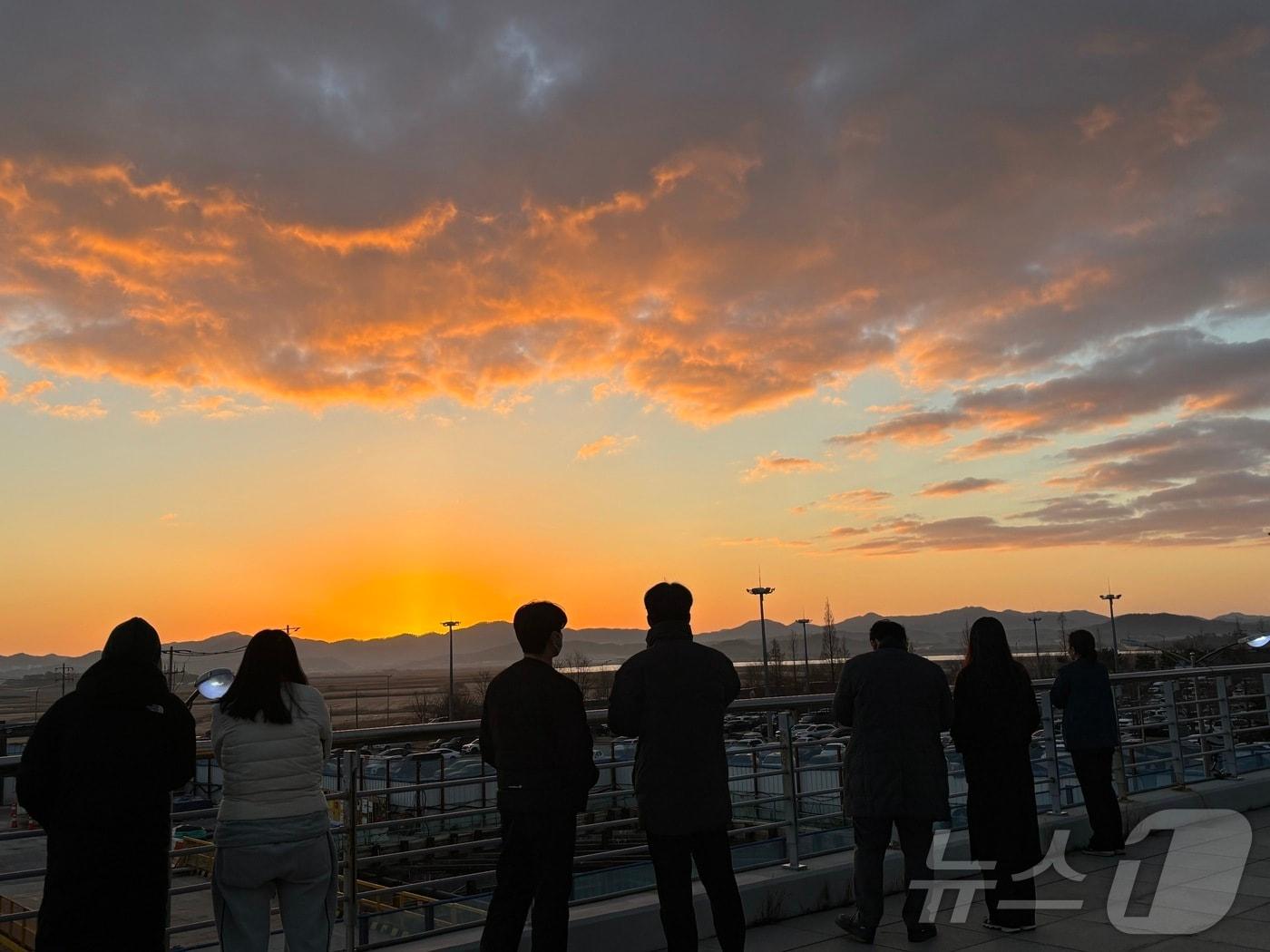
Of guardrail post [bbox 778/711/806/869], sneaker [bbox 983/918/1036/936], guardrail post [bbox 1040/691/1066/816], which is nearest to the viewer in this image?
sneaker [bbox 983/918/1036/936]

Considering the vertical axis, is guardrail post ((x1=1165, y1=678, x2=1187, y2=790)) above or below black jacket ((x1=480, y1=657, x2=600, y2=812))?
below

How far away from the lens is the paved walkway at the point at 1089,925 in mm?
5477

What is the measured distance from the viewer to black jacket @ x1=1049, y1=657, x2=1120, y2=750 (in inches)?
317

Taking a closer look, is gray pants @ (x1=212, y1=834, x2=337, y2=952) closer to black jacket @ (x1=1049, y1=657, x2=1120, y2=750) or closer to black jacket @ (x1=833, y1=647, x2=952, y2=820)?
black jacket @ (x1=833, y1=647, x2=952, y2=820)

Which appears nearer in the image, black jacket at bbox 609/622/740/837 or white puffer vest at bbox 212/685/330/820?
white puffer vest at bbox 212/685/330/820

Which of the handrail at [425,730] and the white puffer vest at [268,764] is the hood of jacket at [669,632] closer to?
the handrail at [425,730]

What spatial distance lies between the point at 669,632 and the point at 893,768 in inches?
66.9

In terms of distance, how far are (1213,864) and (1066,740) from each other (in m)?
1.30

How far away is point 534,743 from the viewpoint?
4.48 m

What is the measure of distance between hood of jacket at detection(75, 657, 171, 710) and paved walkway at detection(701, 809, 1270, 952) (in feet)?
11.2

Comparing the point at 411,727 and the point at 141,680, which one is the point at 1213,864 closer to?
the point at 411,727

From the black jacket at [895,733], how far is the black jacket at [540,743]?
6.21 feet

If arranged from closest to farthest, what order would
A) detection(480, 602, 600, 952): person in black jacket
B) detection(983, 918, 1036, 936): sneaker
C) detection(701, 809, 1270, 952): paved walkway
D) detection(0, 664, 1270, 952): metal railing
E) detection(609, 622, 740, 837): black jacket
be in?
detection(480, 602, 600, 952): person in black jacket
detection(609, 622, 740, 837): black jacket
detection(0, 664, 1270, 952): metal railing
detection(701, 809, 1270, 952): paved walkway
detection(983, 918, 1036, 936): sneaker

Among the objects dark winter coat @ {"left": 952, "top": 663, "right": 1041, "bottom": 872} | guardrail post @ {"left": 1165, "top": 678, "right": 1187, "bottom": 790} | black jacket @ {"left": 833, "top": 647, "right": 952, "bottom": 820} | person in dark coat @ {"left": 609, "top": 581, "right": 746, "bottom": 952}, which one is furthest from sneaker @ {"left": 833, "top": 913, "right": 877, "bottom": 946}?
guardrail post @ {"left": 1165, "top": 678, "right": 1187, "bottom": 790}
